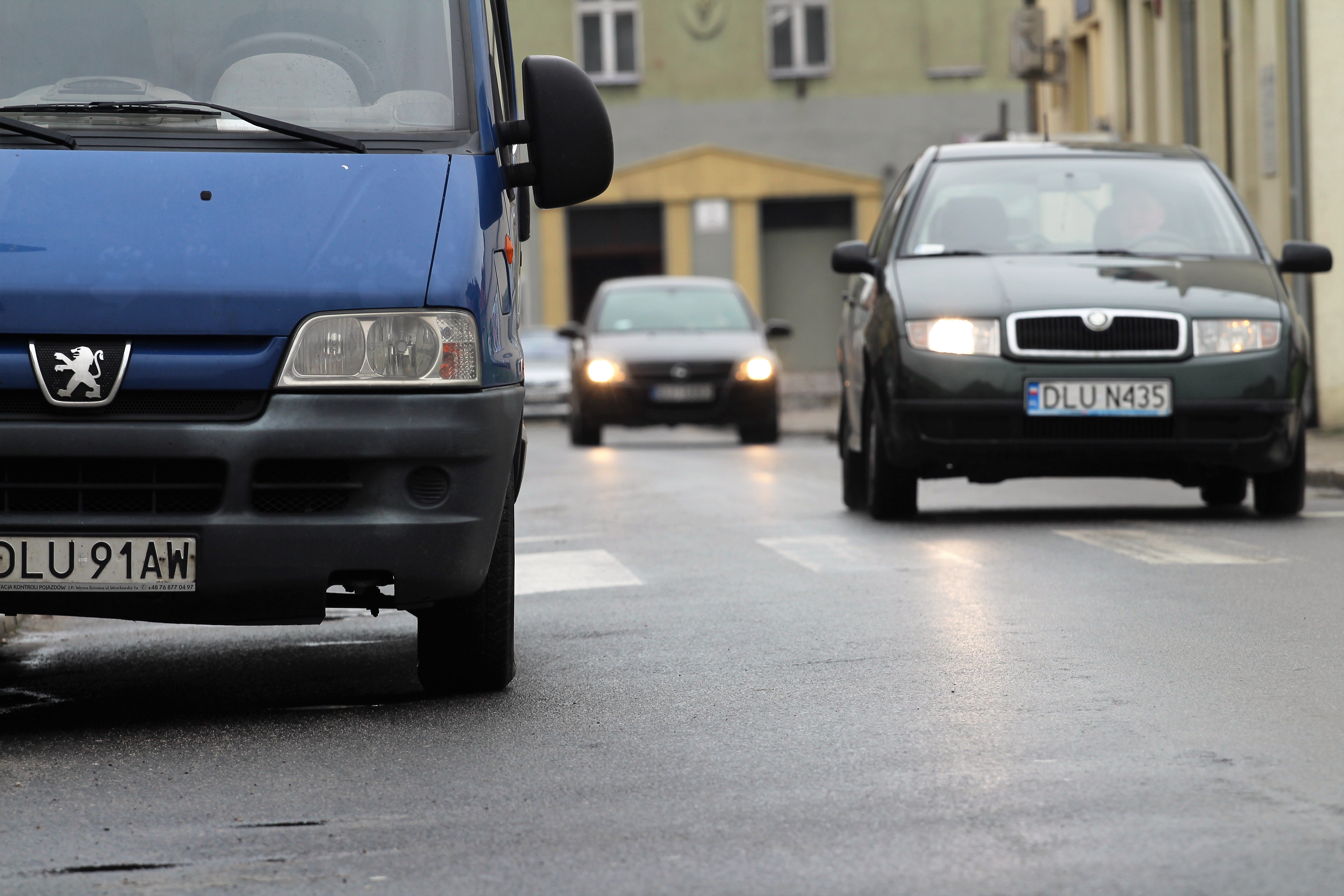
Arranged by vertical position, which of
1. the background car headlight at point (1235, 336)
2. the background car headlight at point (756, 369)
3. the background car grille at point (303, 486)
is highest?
the background car headlight at point (1235, 336)

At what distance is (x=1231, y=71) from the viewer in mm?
25328

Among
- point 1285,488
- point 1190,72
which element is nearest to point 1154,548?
point 1285,488

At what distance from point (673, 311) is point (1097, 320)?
13513 millimetres

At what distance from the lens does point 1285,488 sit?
11.6m

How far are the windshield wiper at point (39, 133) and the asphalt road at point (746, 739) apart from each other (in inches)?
57.0

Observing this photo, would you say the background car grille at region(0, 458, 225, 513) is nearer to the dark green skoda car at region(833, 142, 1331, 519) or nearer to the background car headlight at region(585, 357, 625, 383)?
the dark green skoda car at region(833, 142, 1331, 519)

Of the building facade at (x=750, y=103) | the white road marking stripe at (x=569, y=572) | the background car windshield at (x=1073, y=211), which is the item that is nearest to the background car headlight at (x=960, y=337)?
the background car windshield at (x=1073, y=211)

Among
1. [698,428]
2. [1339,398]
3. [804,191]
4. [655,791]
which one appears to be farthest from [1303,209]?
[804,191]

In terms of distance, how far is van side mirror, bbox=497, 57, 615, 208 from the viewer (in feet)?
21.7

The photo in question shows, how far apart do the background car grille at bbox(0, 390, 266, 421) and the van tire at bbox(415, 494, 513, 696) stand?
2.94 feet

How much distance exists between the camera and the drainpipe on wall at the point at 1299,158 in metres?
19.8

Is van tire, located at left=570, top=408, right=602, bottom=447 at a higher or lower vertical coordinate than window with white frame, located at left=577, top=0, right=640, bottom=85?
lower

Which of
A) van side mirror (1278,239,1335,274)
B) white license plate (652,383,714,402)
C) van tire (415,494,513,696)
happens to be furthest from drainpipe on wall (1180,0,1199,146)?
van tire (415,494,513,696)

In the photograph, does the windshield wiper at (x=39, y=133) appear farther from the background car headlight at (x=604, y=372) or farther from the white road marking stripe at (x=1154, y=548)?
the background car headlight at (x=604, y=372)
